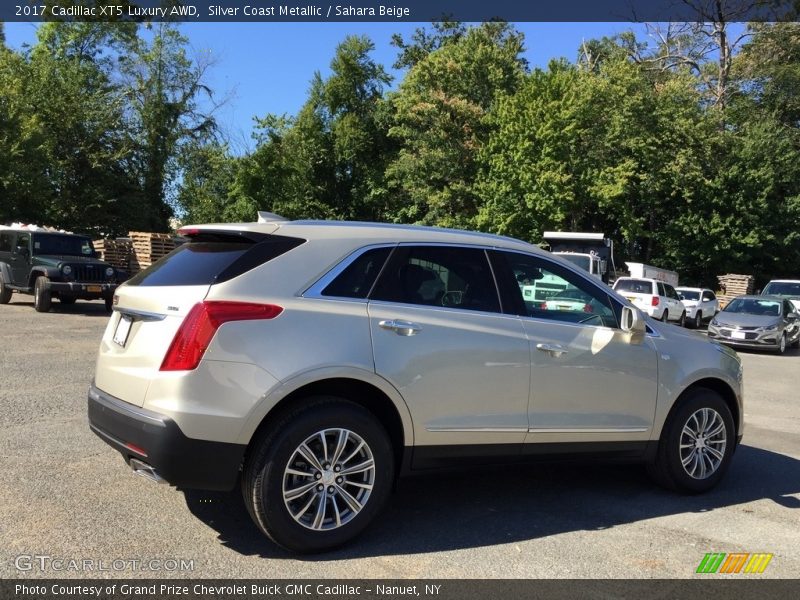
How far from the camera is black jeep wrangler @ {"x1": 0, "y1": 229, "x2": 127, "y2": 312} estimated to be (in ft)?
49.3

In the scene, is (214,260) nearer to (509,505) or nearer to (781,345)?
(509,505)

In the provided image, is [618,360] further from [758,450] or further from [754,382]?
[754,382]

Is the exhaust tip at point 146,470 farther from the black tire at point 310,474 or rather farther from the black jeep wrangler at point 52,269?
the black jeep wrangler at point 52,269

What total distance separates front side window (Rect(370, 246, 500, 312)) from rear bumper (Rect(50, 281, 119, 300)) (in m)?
12.6

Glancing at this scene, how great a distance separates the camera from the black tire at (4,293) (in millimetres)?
16625

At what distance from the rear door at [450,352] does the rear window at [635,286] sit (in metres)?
19.8

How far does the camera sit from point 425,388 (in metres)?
Answer: 3.86

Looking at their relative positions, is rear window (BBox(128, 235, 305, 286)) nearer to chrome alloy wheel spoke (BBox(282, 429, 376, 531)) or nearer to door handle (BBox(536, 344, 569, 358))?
chrome alloy wheel spoke (BBox(282, 429, 376, 531))

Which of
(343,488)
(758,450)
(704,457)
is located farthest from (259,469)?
(758,450)

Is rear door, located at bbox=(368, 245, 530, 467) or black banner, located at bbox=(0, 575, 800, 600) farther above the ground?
rear door, located at bbox=(368, 245, 530, 467)

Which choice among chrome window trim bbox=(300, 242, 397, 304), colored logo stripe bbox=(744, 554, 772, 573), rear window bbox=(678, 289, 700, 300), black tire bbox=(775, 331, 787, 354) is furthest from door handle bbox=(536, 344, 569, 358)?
rear window bbox=(678, 289, 700, 300)

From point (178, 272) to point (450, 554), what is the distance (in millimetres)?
2232

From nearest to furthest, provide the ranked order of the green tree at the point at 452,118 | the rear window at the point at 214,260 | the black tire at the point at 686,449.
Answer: the rear window at the point at 214,260 → the black tire at the point at 686,449 → the green tree at the point at 452,118

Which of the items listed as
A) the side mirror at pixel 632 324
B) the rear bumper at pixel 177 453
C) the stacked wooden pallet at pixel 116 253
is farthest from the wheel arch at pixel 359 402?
the stacked wooden pallet at pixel 116 253
